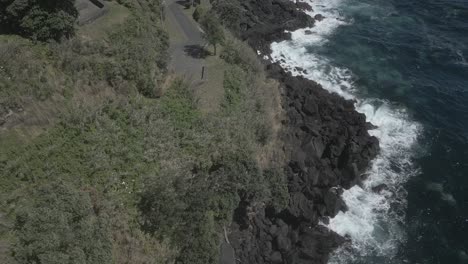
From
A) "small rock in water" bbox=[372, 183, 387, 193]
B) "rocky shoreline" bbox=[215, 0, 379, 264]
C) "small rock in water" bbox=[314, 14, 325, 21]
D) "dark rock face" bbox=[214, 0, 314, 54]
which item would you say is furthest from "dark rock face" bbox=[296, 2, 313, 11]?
Result: "small rock in water" bbox=[372, 183, 387, 193]

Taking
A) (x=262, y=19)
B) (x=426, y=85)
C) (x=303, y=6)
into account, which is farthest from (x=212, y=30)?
(x=426, y=85)

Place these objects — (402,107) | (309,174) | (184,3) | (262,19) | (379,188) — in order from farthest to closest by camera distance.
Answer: (262,19) → (184,3) → (402,107) → (379,188) → (309,174)

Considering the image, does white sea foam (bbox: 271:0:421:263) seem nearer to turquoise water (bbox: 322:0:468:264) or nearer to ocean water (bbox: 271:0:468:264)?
ocean water (bbox: 271:0:468:264)

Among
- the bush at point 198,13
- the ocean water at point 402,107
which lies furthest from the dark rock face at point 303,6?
the bush at point 198,13

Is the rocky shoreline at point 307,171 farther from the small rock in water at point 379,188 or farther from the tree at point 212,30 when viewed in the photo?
the tree at point 212,30

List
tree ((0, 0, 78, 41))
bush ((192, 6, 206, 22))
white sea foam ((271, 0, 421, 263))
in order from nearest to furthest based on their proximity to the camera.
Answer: tree ((0, 0, 78, 41)), white sea foam ((271, 0, 421, 263)), bush ((192, 6, 206, 22))

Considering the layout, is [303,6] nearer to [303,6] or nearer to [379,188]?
[303,6]
